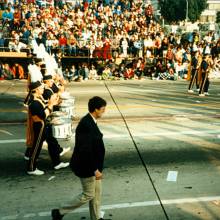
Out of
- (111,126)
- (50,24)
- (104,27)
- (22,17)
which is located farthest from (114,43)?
(111,126)

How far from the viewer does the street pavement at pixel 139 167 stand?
22.6 ft

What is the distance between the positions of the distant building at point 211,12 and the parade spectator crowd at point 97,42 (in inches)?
2971

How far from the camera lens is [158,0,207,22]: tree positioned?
77375 mm

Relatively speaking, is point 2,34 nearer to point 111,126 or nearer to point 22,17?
point 22,17

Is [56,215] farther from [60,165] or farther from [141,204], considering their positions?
[60,165]

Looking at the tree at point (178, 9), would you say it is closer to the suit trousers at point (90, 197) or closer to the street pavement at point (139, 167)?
the street pavement at point (139, 167)

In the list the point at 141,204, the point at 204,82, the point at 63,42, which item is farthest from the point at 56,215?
the point at 63,42

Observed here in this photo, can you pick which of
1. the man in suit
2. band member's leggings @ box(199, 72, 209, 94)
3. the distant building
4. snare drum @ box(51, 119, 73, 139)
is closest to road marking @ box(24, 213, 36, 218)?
the man in suit

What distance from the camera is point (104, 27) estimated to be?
95.8ft

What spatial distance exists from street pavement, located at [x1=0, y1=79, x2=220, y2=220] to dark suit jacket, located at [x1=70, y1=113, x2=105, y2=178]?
0.96 metres

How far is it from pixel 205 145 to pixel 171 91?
922cm

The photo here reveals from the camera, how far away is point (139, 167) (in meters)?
8.80

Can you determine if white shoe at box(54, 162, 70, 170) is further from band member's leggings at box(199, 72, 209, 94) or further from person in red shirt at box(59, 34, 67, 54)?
person in red shirt at box(59, 34, 67, 54)

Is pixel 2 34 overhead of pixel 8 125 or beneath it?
overhead
